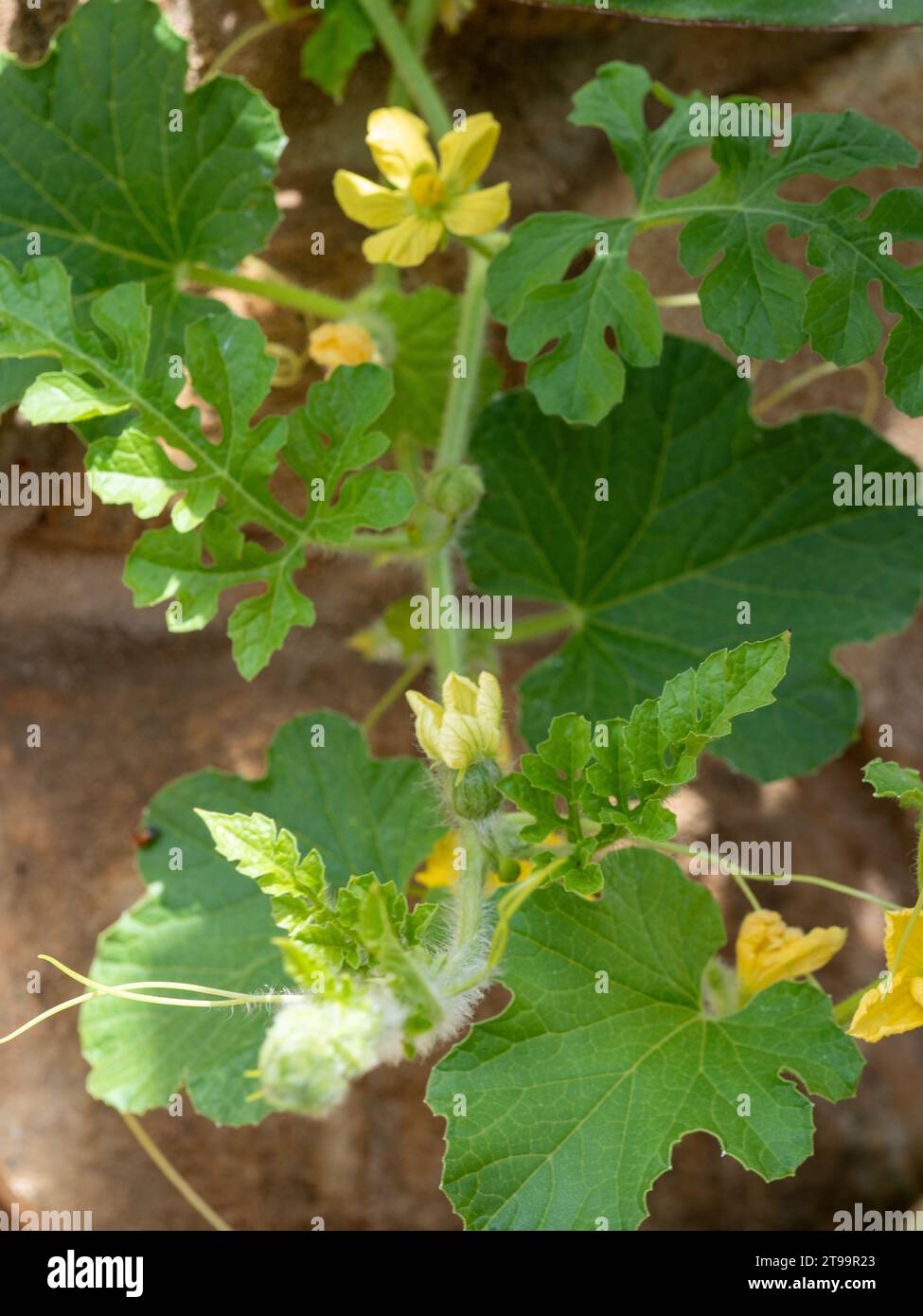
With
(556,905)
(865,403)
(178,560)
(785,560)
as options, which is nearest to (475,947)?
(556,905)

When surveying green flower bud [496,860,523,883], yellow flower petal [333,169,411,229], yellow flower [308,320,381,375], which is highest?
yellow flower petal [333,169,411,229]

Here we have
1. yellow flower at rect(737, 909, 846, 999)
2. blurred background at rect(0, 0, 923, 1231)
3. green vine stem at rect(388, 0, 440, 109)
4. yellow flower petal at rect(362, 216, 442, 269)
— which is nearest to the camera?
yellow flower at rect(737, 909, 846, 999)

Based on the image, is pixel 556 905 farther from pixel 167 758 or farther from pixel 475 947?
pixel 167 758

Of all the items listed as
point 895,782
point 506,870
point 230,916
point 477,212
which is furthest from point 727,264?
point 230,916

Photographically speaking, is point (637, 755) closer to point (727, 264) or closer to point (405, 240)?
point (727, 264)

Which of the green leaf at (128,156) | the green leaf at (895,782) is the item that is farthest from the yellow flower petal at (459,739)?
the green leaf at (128,156)

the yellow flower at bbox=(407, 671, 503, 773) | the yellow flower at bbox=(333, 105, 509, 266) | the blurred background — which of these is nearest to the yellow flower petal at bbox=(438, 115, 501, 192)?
the yellow flower at bbox=(333, 105, 509, 266)

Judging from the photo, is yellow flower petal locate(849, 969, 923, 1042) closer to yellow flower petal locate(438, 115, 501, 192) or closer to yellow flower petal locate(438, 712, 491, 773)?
yellow flower petal locate(438, 712, 491, 773)
